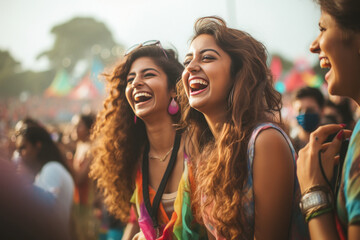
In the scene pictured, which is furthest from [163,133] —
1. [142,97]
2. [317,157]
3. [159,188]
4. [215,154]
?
[317,157]

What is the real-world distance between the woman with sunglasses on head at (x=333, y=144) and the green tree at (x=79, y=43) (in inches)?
2774

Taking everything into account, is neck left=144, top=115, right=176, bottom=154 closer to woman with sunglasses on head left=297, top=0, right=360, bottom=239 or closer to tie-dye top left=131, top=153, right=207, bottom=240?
tie-dye top left=131, top=153, right=207, bottom=240

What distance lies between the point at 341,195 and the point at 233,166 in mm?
671

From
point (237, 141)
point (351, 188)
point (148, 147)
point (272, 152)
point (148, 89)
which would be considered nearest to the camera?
point (351, 188)

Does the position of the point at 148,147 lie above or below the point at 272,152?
above

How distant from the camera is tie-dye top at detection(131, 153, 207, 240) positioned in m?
2.27

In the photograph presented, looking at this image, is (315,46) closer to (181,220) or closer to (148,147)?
(181,220)

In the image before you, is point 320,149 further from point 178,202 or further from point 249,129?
point 178,202

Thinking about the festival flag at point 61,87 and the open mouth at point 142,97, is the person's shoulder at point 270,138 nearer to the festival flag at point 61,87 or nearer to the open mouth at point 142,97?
the open mouth at point 142,97

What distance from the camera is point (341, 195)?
127 cm

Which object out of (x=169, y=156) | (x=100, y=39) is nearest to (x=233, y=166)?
(x=169, y=156)

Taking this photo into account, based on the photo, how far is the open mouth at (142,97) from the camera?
276 centimetres

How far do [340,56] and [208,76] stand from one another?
91 centimetres

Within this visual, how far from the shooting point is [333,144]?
1.44 metres
